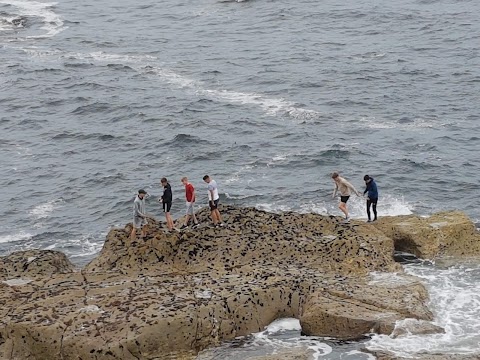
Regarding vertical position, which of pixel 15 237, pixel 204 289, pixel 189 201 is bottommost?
pixel 15 237

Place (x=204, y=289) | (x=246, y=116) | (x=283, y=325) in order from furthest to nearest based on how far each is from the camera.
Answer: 1. (x=246, y=116)
2. (x=204, y=289)
3. (x=283, y=325)

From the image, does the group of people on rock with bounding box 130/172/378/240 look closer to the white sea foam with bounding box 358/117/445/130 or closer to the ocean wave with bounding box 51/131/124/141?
the white sea foam with bounding box 358/117/445/130

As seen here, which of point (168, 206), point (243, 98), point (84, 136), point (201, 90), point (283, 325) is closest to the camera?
point (283, 325)

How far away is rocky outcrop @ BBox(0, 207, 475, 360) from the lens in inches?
890

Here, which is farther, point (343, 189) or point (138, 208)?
point (343, 189)

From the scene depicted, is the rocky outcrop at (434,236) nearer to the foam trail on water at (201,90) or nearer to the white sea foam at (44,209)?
the white sea foam at (44,209)

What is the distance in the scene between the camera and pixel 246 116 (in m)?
52.2

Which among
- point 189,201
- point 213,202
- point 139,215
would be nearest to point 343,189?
point 213,202

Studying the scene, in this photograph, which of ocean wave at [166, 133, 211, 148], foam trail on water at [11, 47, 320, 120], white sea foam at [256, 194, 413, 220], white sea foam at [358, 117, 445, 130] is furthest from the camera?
foam trail on water at [11, 47, 320, 120]

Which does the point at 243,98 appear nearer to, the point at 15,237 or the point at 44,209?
the point at 44,209

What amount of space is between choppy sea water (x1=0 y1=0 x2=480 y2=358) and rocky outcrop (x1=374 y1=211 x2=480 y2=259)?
38.7 inches

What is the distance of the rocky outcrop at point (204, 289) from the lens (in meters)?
22.6

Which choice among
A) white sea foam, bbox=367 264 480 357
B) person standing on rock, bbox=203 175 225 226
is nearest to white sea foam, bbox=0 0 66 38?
person standing on rock, bbox=203 175 225 226

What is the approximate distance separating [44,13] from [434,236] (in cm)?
6842
